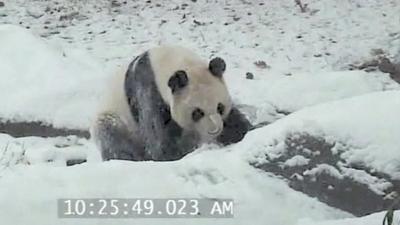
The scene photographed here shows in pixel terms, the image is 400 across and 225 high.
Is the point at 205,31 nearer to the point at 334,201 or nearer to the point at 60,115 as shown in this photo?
the point at 60,115

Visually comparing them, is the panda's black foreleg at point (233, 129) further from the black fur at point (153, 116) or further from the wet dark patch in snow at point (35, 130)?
the wet dark patch in snow at point (35, 130)

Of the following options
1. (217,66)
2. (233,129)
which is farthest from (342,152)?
(217,66)

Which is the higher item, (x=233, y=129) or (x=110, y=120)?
(x=233, y=129)

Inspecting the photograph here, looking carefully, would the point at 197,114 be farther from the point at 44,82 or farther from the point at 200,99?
the point at 44,82

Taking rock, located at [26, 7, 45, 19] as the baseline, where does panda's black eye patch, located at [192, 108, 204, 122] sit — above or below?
above

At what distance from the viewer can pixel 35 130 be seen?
7219 mm

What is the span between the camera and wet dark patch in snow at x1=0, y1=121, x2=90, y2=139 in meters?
7.18

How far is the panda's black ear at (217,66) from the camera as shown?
539 cm

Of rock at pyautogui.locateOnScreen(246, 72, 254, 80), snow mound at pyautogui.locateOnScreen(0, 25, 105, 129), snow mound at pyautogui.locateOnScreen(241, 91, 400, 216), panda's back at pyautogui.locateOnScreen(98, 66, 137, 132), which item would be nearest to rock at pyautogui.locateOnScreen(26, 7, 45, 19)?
snow mound at pyautogui.locateOnScreen(0, 25, 105, 129)

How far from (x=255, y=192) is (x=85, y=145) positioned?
3.39 m

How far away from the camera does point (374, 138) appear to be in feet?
13.1

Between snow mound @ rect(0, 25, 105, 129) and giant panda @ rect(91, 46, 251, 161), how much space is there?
1.21 metres

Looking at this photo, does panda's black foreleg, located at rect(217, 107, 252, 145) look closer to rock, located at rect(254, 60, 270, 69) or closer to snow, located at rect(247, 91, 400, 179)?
snow, located at rect(247, 91, 400, 179)

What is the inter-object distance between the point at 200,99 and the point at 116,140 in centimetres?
104
